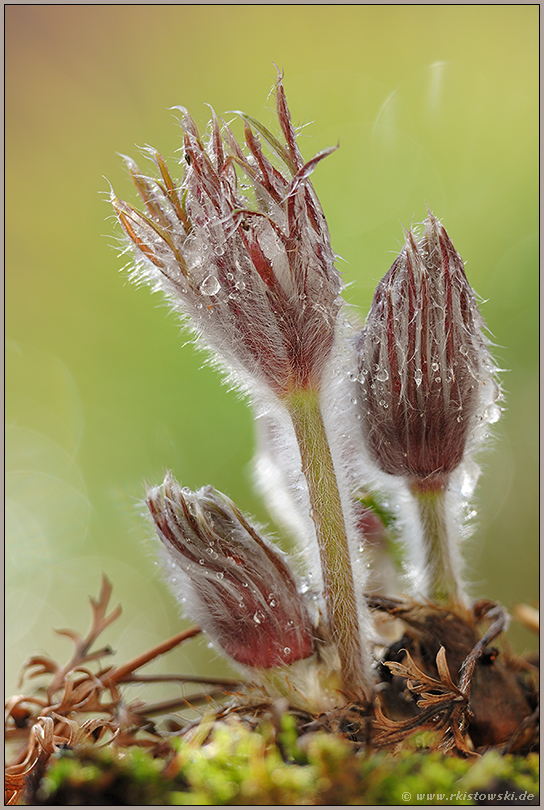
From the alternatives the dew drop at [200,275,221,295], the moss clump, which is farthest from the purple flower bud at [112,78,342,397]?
the moss clump

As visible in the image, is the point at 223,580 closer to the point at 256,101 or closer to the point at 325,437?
the point at 325,437

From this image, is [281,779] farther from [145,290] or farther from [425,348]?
[145,290]

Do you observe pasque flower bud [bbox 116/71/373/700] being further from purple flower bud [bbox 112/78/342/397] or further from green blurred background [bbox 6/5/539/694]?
green blurred background [bbox 6/5/539/694]

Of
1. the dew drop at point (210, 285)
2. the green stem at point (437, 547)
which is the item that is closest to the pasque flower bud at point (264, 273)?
the dew drop at point (210, 285)

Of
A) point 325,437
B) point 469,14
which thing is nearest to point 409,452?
point 325,437

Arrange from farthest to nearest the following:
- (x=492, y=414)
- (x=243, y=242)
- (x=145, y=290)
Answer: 1. (x=145, y=290)
2. (x=492, y=414)
3. (x=243, y=242)

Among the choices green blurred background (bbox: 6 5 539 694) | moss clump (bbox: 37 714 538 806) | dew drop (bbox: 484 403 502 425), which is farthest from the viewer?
green blurred background (bbox: 6 5 539 694)

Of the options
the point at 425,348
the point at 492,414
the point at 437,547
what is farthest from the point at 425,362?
the point at 437,547
